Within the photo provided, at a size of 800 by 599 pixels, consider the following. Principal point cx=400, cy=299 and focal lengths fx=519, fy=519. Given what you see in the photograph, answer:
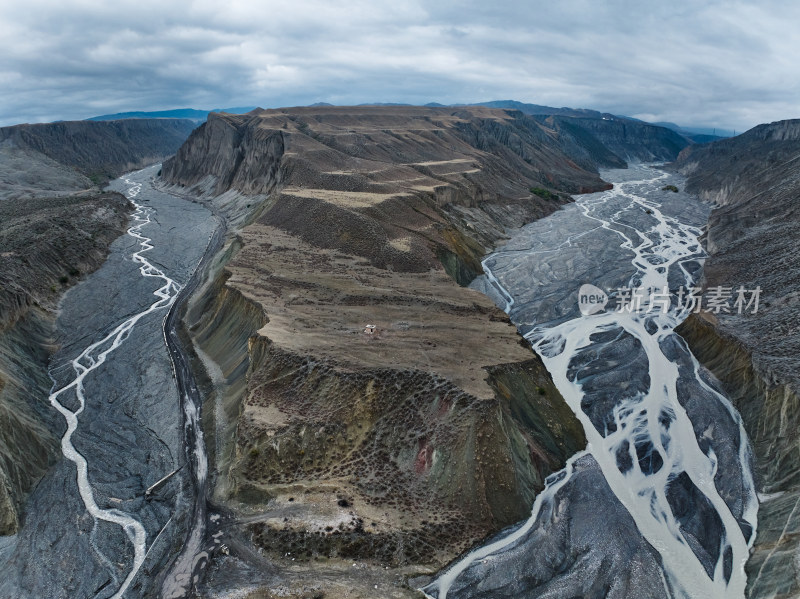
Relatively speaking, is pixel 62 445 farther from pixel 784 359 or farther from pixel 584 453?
pixel 784 359

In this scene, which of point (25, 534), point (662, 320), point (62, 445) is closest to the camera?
point (25, 534)

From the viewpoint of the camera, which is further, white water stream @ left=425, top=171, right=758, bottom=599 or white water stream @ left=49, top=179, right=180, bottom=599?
white water stream @ left=49, top=179, right=180, bottom=599

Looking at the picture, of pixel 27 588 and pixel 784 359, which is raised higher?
pixel 784 359

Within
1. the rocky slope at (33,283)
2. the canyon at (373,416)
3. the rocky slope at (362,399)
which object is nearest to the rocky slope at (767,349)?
the canyon at (373,416)

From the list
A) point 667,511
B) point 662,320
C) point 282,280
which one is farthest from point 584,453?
point 282,280

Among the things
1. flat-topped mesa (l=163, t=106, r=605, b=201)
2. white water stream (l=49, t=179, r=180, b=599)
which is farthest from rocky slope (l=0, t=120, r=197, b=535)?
flat-topped mesa (l=163, t=106, r=605, b=201)

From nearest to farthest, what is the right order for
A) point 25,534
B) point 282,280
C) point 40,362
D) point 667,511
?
point 25,534
point 667,511
point 40,362
point 282,280

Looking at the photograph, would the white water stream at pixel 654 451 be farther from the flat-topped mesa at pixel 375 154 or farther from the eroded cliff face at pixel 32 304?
the flat-topped mesa at pixel 375 154

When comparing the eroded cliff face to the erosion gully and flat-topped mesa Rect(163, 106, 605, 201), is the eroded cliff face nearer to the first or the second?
the erosion gully
